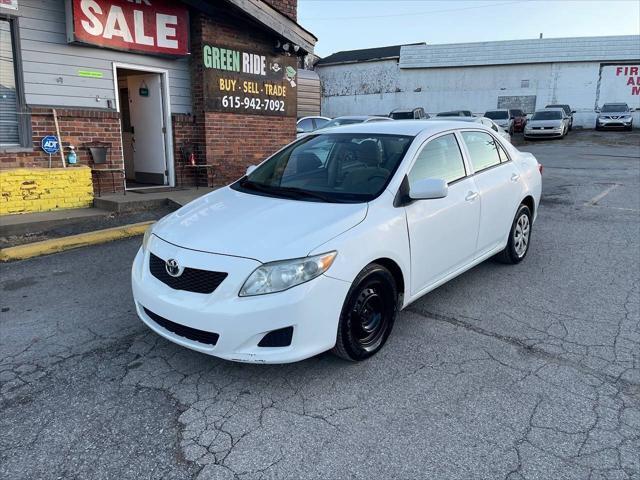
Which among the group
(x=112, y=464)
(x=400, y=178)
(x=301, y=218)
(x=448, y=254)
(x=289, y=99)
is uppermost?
(x=289, y=99)

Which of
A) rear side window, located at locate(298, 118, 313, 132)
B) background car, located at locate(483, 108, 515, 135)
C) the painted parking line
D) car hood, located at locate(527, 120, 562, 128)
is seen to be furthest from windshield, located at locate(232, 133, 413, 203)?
car hood, located at locate(527, 120, 562, 128)

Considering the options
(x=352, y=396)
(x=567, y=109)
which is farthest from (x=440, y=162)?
(x=567, y=109)

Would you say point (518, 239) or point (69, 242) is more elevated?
point (518, 239)

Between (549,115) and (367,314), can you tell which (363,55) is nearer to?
(549,115)

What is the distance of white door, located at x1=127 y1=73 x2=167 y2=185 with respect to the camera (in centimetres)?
963

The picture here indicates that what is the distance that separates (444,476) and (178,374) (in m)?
1.82

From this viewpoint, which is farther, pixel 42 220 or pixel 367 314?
pixel 42 220

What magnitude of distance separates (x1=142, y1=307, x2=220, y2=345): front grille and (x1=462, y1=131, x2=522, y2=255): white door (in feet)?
9.03

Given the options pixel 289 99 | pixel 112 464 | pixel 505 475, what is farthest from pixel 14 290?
pixel 289 99

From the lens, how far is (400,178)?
3748mm

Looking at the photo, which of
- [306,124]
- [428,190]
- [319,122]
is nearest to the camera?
[428,190]

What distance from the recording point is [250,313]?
112 inches

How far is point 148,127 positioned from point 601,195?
362 inches

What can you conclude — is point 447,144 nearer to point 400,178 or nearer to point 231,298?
point 400,178
